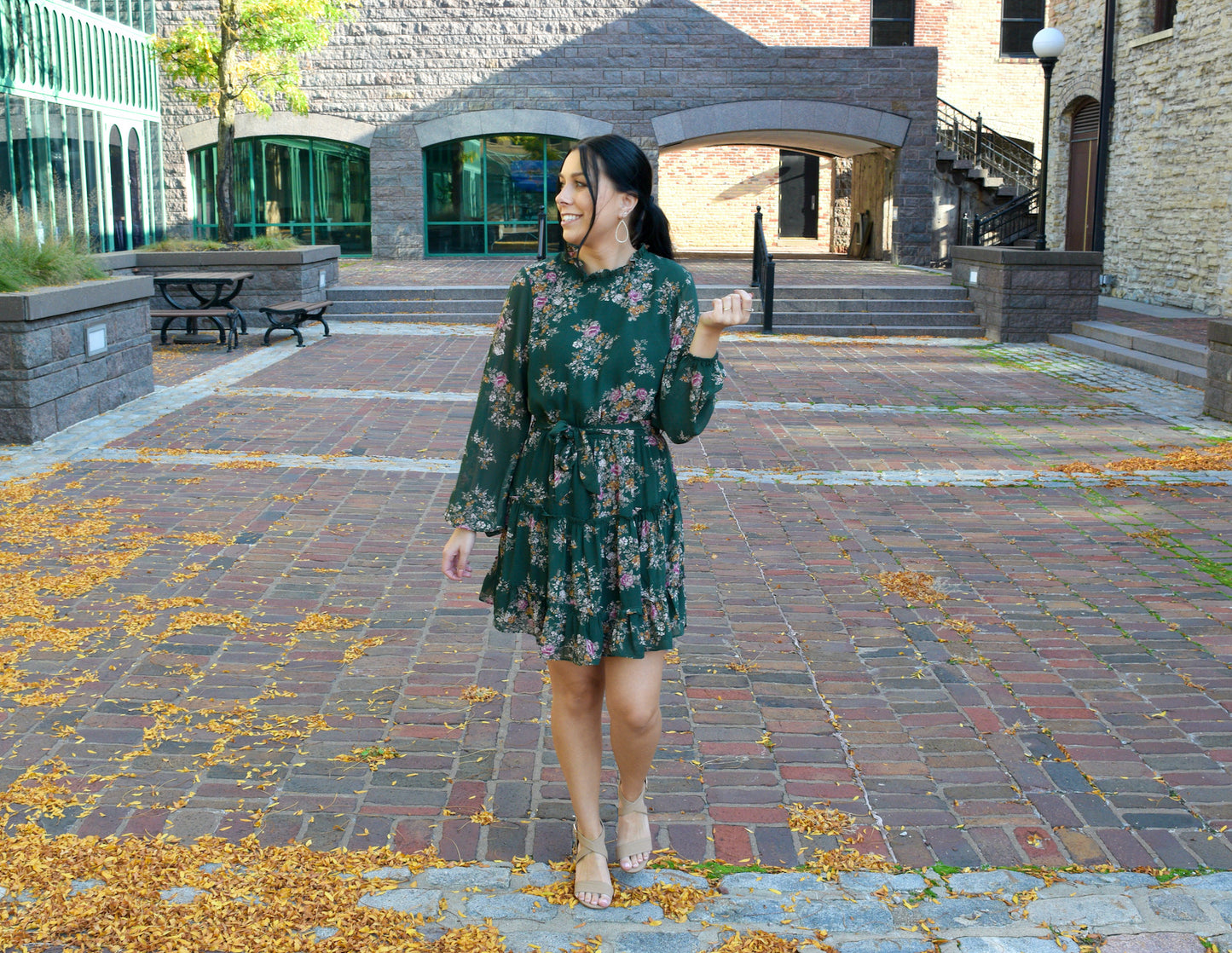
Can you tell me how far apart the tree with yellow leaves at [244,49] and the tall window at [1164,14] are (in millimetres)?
11747

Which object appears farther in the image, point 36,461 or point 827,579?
point 36,461

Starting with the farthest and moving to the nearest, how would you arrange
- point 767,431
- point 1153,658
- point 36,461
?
point 767,431
point 36,461
point 1153,658

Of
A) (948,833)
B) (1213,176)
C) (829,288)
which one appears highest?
(1213,176)

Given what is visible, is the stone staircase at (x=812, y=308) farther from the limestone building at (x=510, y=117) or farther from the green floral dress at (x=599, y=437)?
the green floral dress at (x=599, y=437)

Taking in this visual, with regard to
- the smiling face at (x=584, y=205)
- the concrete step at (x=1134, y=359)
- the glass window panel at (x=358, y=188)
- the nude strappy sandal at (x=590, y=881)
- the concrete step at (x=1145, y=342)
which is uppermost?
the glass window panel at (x=358, y=188)

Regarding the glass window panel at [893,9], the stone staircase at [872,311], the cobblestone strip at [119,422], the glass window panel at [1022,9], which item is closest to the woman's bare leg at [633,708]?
the cobblestone strip at [119,422]

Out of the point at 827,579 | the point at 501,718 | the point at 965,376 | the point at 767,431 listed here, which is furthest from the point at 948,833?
the point at 965,376

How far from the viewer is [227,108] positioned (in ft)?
53.8

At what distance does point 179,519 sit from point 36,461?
198 centimetres

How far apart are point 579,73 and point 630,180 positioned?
21.4 metres

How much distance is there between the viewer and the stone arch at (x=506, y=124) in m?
23.2

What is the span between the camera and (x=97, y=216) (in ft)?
72.3

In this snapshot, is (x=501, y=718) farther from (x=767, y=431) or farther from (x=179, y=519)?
(x=767, y=431)

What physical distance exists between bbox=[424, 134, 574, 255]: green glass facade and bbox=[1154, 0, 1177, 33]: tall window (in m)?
10.6
